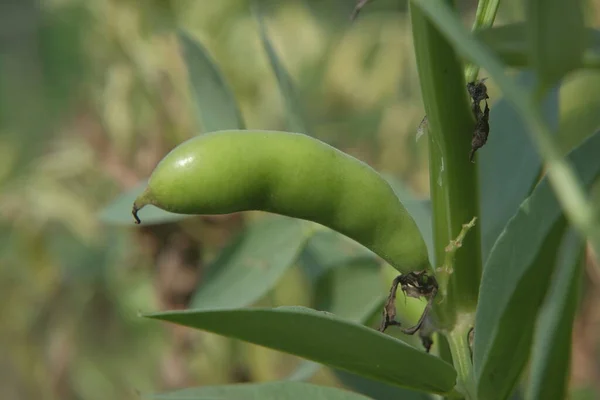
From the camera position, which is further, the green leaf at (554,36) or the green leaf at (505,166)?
the green leaf at (505,166)

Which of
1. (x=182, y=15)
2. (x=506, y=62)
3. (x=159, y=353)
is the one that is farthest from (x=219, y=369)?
(x=506, y=62)

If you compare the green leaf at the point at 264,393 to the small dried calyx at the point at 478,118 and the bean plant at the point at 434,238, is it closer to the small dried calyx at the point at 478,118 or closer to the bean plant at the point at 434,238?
the bean plant at the point at 434,238

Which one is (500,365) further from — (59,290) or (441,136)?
(59,290)

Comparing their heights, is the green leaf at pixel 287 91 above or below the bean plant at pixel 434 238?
above

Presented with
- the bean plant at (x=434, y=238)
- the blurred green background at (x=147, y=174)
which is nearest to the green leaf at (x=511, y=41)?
the bean plant at (x=434, y=238)

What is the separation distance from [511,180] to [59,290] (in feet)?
3.15

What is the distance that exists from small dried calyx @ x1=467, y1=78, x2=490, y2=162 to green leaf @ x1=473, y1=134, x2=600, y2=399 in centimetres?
3

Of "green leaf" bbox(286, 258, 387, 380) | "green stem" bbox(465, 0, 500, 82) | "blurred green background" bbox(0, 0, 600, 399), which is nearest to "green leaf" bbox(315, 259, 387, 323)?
"green leaf" bbox(286, 258, 387, 380)

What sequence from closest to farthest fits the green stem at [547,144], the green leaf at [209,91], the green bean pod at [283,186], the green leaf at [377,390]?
the green stem at [547,144], the green bean pod at [283,186], the green leaf at [377,390], the green leaf at [209,91]

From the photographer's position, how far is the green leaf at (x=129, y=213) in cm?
52


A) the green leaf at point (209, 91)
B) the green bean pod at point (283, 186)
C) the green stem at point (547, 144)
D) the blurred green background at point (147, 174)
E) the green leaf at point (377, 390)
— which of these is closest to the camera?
the green stem at point (547, 144)

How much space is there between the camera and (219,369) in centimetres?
91

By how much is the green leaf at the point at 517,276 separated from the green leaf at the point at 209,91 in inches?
9.4

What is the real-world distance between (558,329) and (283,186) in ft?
0.51
